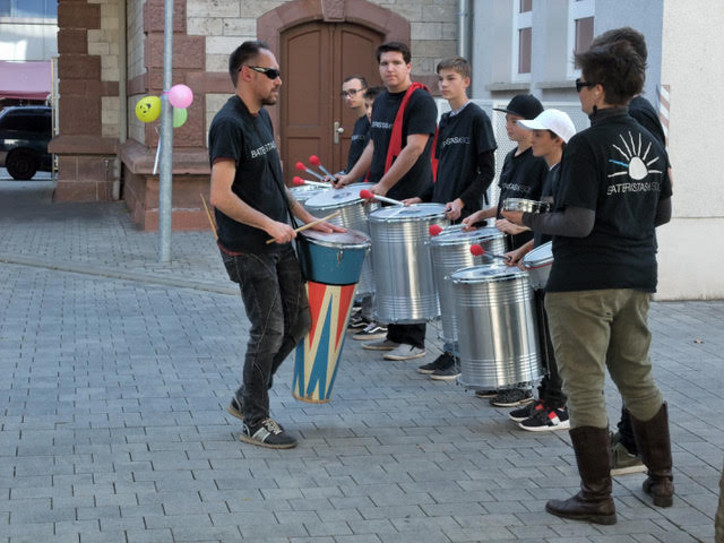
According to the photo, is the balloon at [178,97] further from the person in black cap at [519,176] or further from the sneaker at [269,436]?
the sneaker at [269,436]

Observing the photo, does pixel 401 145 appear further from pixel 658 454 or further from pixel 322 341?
pixel 658 454

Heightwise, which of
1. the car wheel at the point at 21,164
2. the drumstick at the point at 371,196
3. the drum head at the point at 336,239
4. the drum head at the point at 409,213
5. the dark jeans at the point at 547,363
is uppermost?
the drumstick at the point at 371,196

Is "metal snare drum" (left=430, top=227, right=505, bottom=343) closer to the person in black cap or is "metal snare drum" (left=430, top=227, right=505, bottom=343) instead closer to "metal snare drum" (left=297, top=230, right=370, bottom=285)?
the person in black cap

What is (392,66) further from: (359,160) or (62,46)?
(62,46)

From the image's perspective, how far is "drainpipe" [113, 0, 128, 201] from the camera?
20000 millimetres

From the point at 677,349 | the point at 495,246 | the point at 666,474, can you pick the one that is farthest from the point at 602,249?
the point at 677,349

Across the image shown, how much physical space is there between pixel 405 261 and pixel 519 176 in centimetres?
105


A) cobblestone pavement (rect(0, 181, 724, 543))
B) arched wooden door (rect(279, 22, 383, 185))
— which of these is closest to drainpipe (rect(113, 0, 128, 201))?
arched wooden door (rect(279, 22, 383, 185))

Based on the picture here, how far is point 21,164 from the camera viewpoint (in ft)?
90.4

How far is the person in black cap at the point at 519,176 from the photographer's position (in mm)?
6402

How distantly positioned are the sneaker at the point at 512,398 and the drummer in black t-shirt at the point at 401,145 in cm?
127

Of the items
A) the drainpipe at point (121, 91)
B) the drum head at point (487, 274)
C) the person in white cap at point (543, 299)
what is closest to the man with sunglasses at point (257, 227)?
the drum head at point (487, 274)

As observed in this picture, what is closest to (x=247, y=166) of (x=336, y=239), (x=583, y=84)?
(x=336, y=239)

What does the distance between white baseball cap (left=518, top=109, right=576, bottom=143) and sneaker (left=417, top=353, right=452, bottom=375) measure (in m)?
2.06
